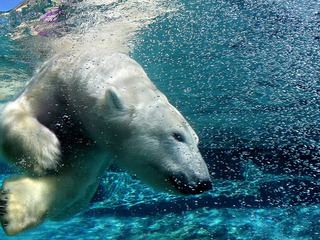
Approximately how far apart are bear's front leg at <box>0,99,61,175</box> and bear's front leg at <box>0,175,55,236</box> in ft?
0.33

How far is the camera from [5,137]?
168 cm

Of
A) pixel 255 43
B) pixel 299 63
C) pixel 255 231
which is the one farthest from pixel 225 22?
pixel 255 231

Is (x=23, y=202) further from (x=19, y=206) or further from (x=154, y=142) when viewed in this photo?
(x=154, y=142)

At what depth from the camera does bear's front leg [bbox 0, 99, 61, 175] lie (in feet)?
5.30

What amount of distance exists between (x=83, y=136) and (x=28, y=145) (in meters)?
0.48

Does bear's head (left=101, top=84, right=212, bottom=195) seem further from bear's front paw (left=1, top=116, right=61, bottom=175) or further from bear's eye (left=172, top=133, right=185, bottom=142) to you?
bear's front paw (left=1, top=116, right=61, bottom=175)

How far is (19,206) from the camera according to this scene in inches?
60.2

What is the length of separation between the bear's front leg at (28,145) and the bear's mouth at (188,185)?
2.71 feet

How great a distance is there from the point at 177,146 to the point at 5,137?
1178 millimetres

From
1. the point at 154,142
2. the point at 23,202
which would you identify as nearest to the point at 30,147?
the point at 23,202

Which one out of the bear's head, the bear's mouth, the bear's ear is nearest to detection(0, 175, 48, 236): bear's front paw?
the bear's head

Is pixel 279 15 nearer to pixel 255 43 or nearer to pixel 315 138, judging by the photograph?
pixel 255 43

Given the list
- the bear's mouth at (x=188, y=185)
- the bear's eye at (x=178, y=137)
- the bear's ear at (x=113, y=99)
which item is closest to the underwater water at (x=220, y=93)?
the bear's ear at (x=113, y=99)

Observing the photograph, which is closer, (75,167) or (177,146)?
(177,146)
